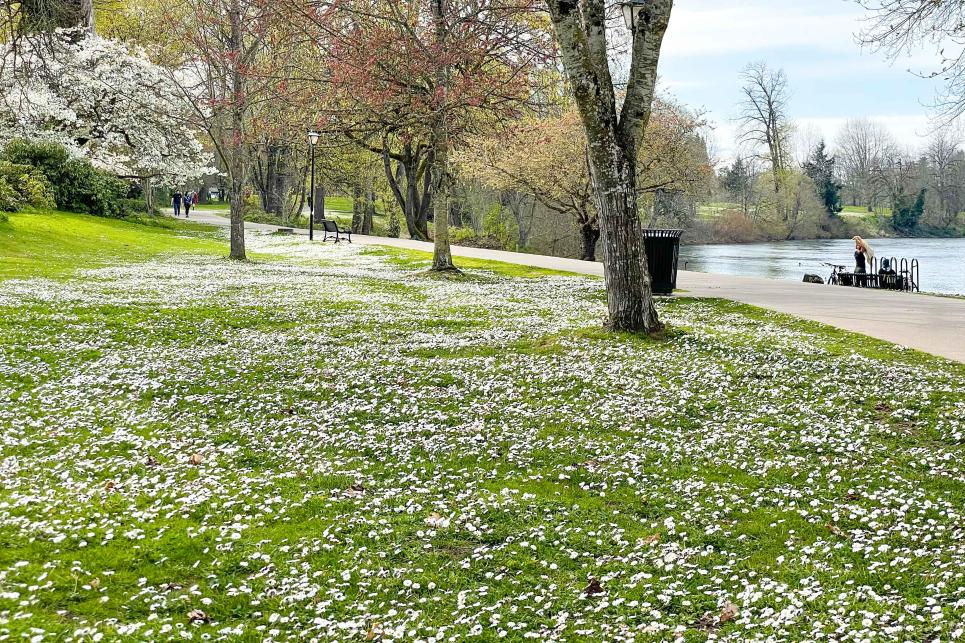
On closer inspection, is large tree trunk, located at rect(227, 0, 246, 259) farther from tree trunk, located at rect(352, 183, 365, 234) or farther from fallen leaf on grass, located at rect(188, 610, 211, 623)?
tree trunk, located at rect(352, 183, 365, 234)

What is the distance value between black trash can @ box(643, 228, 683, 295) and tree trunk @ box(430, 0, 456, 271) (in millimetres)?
6274

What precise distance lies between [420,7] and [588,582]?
2393cm

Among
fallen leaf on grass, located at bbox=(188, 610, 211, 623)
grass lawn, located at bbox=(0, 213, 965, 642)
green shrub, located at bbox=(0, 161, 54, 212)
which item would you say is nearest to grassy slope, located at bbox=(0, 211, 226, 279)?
green shrub, located at bbox=(0, 161, 54, 212)

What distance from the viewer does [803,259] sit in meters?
51.2

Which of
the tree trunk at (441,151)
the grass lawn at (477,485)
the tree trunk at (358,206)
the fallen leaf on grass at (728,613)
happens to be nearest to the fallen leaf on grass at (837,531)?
the grass lawn at (477,485)

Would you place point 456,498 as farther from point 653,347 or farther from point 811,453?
point 653,347

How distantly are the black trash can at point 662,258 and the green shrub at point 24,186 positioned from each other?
2788 cm

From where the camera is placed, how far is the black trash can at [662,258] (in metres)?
18.9

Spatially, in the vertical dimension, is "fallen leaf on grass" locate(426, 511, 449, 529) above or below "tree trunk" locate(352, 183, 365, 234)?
below

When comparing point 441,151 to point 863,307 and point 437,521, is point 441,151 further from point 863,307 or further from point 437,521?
point 437,521

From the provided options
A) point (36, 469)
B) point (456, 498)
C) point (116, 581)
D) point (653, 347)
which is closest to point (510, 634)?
point (456, 498)

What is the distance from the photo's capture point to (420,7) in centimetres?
2586

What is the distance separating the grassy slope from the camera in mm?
24094

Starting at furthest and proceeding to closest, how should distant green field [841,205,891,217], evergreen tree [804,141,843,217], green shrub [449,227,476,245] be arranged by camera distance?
distant green field [841,205,891,217], evergreen tree [804,141,843,217], green shrub [449,227,476,245]
